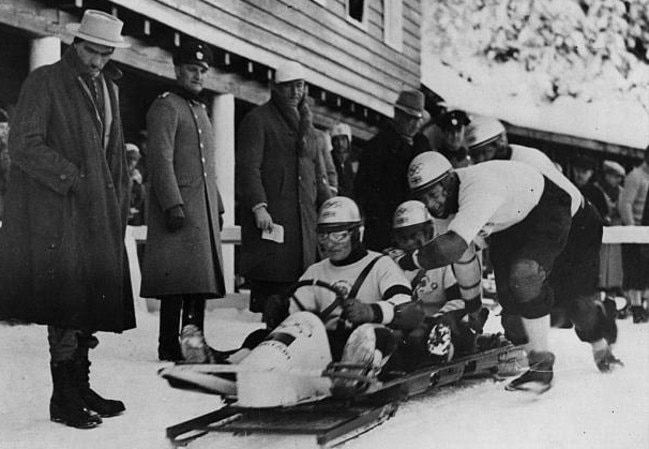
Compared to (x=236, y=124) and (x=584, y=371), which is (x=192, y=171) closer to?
(x=236, y=124)

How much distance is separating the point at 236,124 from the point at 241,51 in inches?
11.2

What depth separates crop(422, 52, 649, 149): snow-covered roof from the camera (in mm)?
4500

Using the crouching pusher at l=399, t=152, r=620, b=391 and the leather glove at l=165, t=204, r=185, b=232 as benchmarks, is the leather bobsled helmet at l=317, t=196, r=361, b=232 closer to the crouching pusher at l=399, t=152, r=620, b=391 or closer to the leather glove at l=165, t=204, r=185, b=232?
the crouching pusher at l=399, t=152, r=620, b=391

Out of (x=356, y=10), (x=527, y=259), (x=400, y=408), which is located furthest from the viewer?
(x=527, y=259)

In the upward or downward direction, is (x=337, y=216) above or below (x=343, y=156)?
below

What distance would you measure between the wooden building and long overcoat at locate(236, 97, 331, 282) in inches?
2.4

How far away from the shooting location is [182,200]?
3.41 meters

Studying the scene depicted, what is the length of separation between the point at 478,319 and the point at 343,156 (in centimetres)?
102

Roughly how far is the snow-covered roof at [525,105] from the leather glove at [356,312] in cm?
130

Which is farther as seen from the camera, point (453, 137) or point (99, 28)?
point (453, 137)

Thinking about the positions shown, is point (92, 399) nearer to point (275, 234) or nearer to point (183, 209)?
point (183, 209)

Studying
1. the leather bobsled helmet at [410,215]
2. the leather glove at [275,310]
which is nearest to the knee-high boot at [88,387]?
the leather glove at [275,310]

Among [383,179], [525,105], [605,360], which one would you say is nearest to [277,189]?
[383,179]

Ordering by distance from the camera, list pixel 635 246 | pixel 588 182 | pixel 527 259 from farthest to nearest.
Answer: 1. pixel 635 246
2. pixel 588 182
3. pixel 527 259
